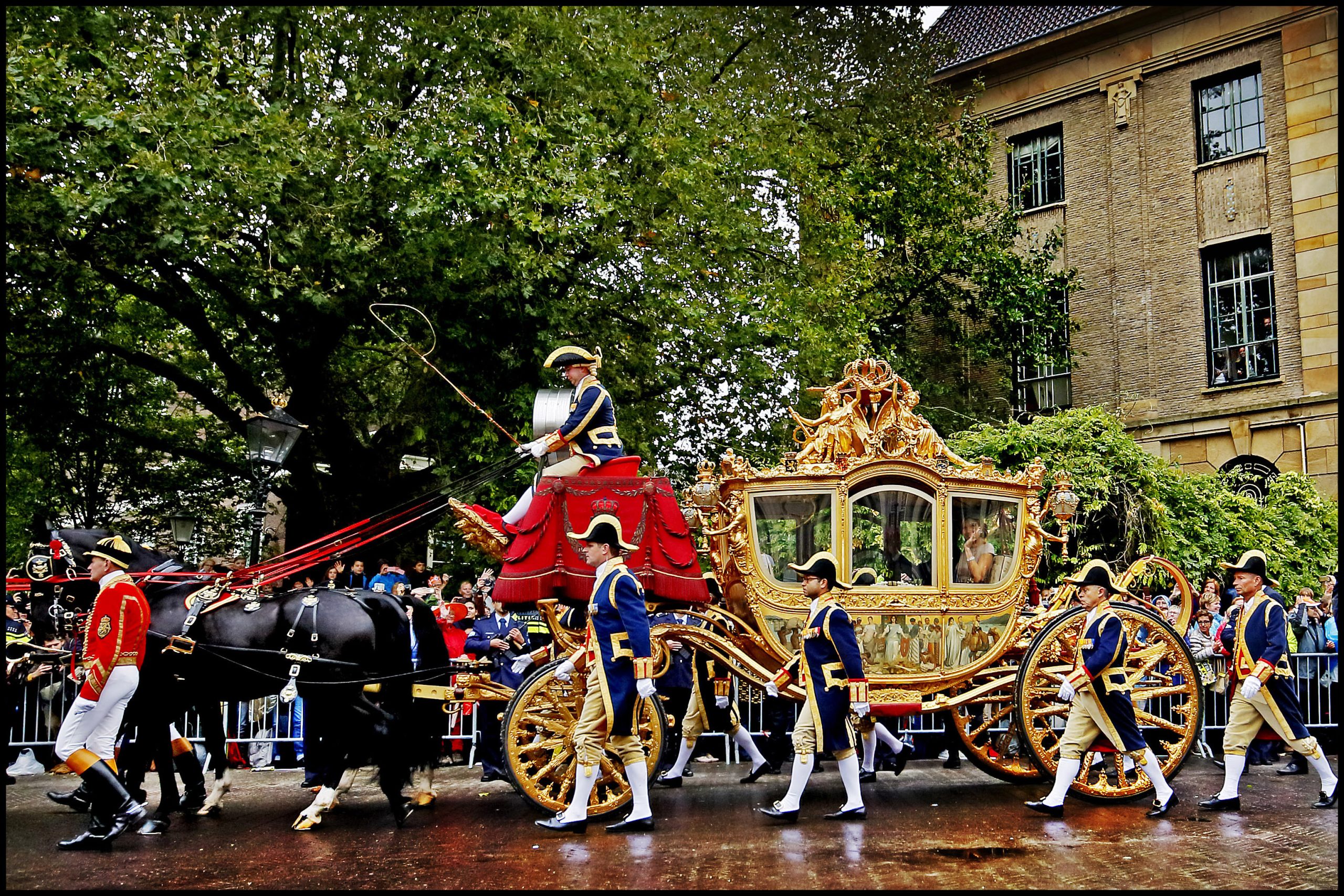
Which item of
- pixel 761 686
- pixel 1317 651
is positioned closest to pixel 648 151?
pixel 761 686

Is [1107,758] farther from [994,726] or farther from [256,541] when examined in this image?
[256,541]

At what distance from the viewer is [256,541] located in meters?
13.0

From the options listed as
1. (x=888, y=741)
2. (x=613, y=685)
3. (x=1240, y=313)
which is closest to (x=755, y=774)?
(x=888, y=741)

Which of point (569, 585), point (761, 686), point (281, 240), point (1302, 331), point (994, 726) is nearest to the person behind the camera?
point (569, 585)

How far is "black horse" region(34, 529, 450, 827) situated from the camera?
9023 millimetres

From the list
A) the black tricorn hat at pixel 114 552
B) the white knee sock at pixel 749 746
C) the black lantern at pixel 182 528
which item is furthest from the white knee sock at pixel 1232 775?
the black lantern at pixel 182 528

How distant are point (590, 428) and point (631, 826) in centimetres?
277

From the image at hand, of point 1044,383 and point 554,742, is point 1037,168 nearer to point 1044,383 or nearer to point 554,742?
point 1044,383

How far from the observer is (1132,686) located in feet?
30.7

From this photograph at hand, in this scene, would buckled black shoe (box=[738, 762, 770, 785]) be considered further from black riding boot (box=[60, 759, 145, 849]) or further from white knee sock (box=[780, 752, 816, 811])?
black riding boot (box=[60, 759, 145, 849])

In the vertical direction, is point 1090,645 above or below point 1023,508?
below

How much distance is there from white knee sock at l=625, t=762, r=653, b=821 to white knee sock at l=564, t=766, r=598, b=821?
244mm

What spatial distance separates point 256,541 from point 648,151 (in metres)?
6.44

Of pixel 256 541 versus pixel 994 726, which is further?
pixel 256 541
